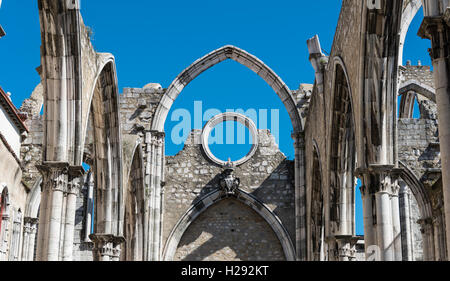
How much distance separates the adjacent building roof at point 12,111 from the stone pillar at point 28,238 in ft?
7.53

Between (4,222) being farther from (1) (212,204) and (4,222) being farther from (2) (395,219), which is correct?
(2) (395,219)

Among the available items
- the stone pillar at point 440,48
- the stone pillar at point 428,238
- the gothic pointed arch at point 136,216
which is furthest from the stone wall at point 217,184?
the stone pillar at point 440,48

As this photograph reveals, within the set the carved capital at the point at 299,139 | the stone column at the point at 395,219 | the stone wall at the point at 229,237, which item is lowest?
the stone column at the point at 395,219

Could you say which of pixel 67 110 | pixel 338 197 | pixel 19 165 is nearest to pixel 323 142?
pixel 338 197

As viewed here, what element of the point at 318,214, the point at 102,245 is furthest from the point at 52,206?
the point at 318,214

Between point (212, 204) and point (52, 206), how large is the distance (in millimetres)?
9536

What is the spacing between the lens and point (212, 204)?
1936 cm

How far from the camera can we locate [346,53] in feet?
38.8

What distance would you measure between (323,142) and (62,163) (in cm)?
617

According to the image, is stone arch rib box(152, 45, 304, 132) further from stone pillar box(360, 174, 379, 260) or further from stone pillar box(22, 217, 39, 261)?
stone pillar box(360, 174, 379, 260)

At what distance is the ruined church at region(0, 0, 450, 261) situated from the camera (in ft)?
33.6

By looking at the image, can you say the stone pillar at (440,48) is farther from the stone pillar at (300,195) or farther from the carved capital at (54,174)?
the stone pillar at (300,195)

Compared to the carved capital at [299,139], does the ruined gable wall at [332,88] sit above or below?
below

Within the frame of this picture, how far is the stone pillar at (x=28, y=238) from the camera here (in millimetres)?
17328
